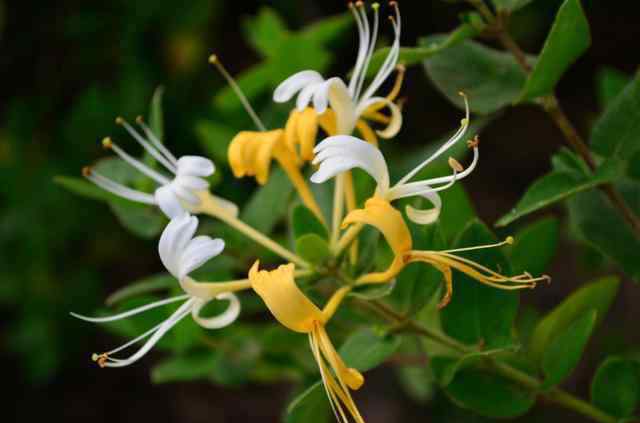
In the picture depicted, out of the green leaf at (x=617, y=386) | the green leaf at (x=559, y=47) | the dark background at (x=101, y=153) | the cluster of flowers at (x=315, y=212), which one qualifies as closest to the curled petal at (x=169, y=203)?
the cluster of flowers at (x=315, y=212)

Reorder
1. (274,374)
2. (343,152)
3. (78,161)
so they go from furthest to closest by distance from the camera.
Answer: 1. (78,161)
2. (274,374)
3. (343,152)

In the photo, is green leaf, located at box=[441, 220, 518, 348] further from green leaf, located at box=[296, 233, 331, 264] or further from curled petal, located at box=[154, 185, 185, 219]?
curled petal, located at box=[154, 185, 185, 219]

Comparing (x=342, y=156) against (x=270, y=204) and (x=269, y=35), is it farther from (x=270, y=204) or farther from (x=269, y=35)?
(x=269, y=35)

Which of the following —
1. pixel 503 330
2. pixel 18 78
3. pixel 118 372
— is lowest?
pixel 118 372

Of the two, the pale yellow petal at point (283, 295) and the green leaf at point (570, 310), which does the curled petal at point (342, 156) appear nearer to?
the pale yellow petal at point (283, 295)

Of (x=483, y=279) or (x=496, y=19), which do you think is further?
(x=496, y=19)

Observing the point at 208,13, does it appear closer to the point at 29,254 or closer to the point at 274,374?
the point at 29,254

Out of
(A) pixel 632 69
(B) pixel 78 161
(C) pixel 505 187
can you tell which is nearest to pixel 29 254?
(B) pixel 78 161

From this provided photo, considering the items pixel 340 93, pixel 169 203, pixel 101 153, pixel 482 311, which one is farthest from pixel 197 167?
pixel 101 153
